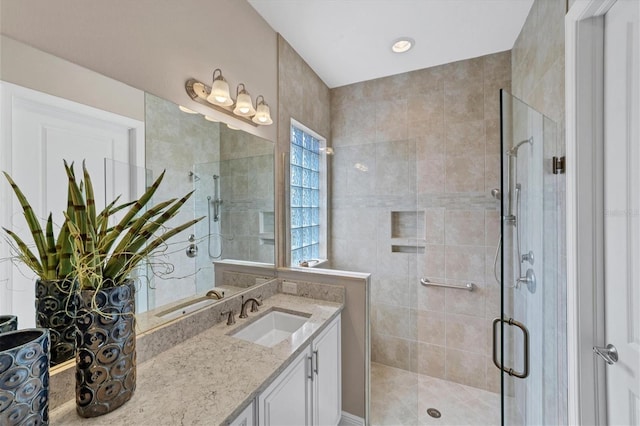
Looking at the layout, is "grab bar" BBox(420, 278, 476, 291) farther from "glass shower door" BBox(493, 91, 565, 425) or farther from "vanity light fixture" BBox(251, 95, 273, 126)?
"vanity light fixture" BBox(251, 95, 273, 126)

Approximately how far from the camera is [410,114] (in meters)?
2.54

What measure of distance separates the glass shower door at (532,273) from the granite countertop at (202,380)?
101cm

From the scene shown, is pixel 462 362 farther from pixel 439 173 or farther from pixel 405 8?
pixel 405 8

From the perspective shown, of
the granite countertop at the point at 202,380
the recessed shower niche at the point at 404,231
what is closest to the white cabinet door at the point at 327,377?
the granite countertop at the point at 202,380

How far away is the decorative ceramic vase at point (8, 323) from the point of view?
734 millimetres

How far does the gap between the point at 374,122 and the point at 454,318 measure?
2.01 meters

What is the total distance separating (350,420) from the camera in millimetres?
1812

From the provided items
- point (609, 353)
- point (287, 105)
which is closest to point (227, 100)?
point (287, 105)

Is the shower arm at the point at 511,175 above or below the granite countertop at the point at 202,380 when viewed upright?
above

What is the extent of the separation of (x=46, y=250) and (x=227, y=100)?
107 centimetres

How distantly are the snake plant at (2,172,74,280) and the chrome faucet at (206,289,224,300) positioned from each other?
0.70 m

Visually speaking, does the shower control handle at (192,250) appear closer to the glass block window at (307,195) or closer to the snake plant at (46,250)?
the snake plant at (46,250)

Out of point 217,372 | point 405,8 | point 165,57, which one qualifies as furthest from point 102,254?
point 405,8

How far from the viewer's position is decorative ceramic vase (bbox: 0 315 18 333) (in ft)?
2.41
